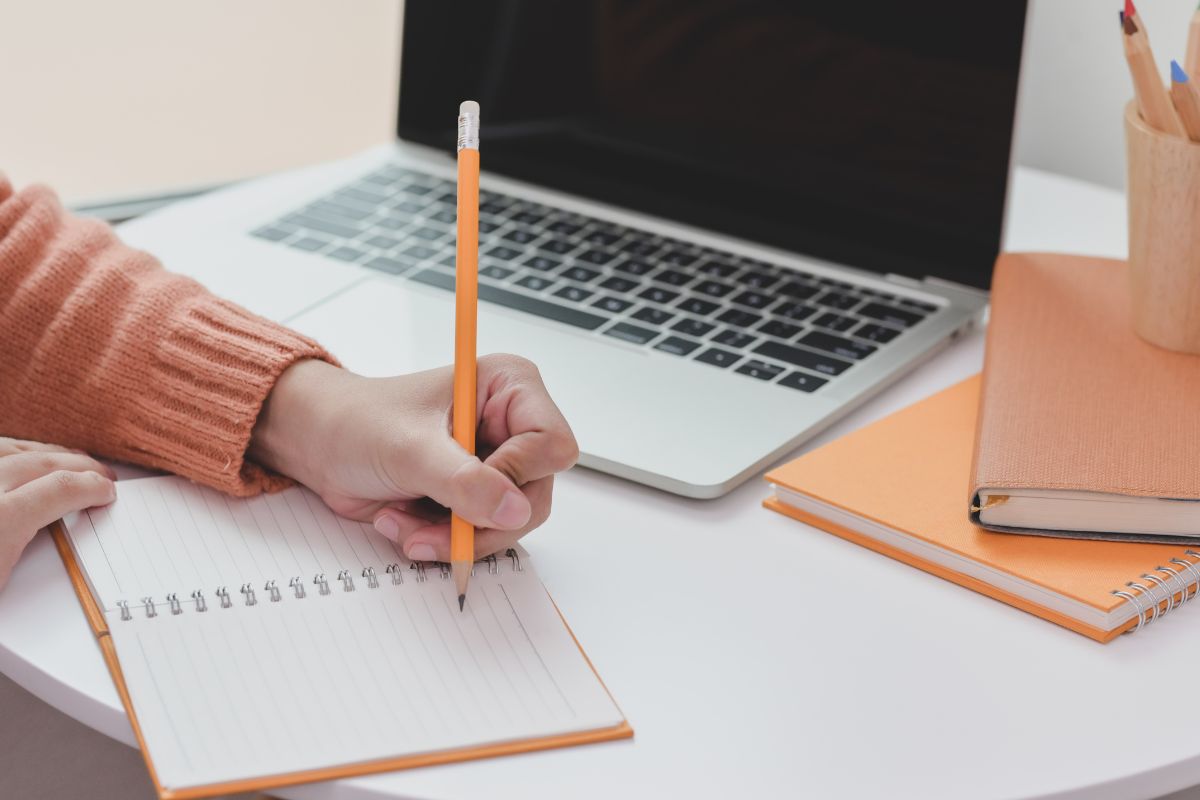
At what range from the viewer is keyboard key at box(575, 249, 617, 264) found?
3.15 ft

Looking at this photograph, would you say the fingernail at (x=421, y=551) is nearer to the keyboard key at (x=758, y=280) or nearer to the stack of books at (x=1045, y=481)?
the stack of books at (x=1045, y=481)

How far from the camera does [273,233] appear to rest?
1.01 meters

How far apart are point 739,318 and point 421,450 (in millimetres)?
333

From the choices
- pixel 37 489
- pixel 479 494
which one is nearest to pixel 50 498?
pixel 37 489

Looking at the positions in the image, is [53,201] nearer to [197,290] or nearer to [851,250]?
[197,290]

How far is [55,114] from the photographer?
1389mm

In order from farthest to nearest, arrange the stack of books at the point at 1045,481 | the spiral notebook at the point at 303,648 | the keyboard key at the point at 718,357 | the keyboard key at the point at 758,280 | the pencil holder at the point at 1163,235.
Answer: the keyboard key at the point at 758,280 < the keyboard key at the point at 718,357 < the pencil holder at the point at 1163,235 < the stack of books at the point at 1045,481 < the spiral notebook at the point at 303,648

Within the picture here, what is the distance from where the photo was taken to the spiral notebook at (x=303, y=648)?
511 mm

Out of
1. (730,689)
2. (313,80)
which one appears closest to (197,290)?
(730,689)

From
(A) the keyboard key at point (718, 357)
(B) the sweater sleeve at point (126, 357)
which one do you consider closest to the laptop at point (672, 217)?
(A) the keyboard key at point (718, 357)

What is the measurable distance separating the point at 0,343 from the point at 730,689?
456mm

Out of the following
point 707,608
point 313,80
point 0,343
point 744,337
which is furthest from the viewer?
point 313,80

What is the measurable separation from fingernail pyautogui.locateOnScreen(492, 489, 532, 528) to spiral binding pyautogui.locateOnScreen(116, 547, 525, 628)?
1.9 inches

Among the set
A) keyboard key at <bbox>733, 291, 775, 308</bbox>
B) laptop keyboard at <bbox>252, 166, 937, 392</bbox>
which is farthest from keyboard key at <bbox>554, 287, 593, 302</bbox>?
keyboard key at <bbox>733, 291, 775, 308</bbox>
